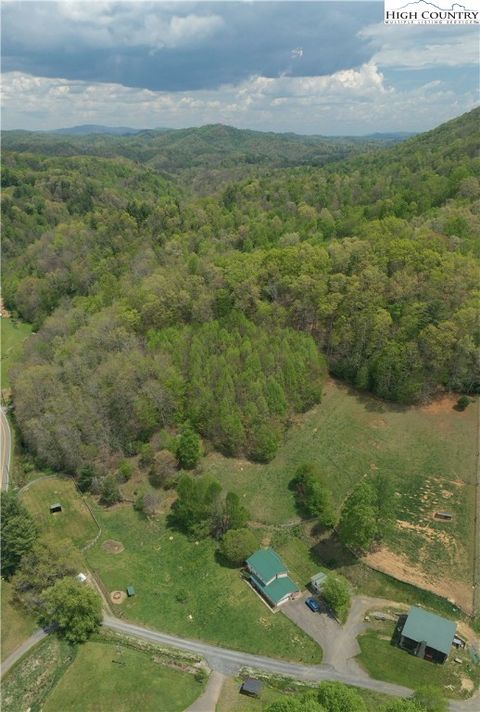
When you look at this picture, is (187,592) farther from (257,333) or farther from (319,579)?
(257,333)

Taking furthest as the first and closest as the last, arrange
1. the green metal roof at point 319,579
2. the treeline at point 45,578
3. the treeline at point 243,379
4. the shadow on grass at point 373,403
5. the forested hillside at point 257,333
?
the shadow on grass at point 373,403 < the forested hillside at point 257,333 < the treeline at point 243,379 < the green metal roof at point 319,579 < the treeline at point 45,578

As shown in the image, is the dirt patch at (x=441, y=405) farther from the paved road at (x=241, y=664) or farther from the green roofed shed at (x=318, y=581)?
the paved road at (x=241, y=664)

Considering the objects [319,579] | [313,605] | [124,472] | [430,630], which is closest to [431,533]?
[430,630]

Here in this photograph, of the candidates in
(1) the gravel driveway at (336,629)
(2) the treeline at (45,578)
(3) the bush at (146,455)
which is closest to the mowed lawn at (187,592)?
(1) the gravel driveway at (336,629)

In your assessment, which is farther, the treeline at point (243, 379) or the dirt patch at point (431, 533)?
the treeline at point (243, 379)

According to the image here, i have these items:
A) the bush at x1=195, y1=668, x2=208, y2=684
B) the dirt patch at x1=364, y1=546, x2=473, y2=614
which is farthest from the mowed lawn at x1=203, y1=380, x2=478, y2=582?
the bush at x1=195, y1=668, x2=208, y2=684
